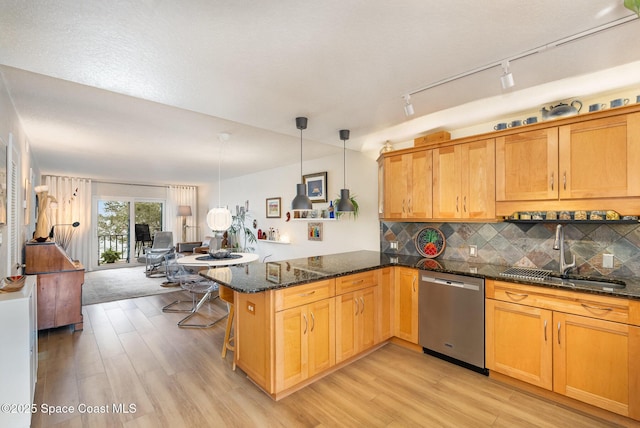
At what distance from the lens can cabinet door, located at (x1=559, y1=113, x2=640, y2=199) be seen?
2.08 m

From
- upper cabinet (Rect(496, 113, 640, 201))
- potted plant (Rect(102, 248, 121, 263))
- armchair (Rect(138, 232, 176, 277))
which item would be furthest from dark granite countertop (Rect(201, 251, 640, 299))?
potted plant (Rect(102, 248, 121, 263))

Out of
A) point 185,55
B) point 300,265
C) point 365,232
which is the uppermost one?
point 185,55

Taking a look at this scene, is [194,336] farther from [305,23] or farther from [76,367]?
[305,23]

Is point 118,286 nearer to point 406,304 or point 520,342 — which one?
point 406,304

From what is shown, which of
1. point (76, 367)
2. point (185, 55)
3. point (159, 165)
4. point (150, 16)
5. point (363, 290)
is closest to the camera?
point (150, 16)

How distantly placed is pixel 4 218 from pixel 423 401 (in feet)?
11.1

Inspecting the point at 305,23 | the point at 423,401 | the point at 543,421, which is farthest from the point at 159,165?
the point at 543,421

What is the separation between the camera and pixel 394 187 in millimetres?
3428

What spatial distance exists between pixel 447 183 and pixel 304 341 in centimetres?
209

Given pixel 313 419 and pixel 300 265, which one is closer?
pixel 313 419

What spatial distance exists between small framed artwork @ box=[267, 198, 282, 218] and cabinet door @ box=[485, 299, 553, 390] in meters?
4.10

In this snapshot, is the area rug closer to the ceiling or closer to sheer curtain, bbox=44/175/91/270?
sheer curtain, bbox=44/175/91/270

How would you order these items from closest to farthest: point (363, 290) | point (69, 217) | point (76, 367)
Answer: point (76, 367), point (363, 290), point (69, 217)

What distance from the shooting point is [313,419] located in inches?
77.5
